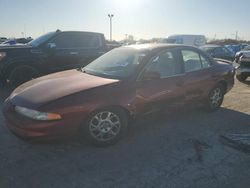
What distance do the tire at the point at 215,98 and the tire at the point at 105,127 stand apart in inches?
93.3

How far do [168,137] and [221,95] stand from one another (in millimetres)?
2250

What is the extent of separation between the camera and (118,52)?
5.36m

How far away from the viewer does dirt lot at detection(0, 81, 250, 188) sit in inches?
130

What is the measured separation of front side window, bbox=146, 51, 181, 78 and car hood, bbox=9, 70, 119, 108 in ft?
2.65

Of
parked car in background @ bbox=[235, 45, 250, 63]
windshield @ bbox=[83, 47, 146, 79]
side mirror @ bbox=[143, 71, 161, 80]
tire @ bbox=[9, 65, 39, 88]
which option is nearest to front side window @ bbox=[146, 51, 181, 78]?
side mirror @ bbox=[143, 71, 161, 80]

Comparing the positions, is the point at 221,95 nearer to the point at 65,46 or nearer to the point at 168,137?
the point at 168,137

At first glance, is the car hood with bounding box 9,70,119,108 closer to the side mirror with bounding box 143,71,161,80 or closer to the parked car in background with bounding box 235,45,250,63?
the side mirror with bounding box 143,71,161,80

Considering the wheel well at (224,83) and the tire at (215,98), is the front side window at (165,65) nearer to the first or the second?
the tire at (215,98)

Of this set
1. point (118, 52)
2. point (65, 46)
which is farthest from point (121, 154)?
point (65, 46)

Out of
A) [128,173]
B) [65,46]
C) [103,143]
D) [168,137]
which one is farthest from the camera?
Answer: [65,46]

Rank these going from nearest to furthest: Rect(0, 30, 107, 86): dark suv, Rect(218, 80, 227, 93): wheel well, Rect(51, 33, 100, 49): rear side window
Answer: Rect(218, 80, 227, 93): wheel well
Rect(0, 30, 107, 86): dark suv
Rect(51, 33, 100, 49): rear side window

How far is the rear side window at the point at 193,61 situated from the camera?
5.30 m

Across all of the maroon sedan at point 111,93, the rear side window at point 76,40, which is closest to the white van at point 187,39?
the rear side window at point 76,40

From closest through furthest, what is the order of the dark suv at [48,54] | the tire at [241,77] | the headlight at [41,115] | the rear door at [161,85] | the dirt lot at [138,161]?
the dirt lot at [138,161]
the headlight at [41,115]
the rear door at [161,85]
the dark suv at [48,54]
the tire at [241,77]
